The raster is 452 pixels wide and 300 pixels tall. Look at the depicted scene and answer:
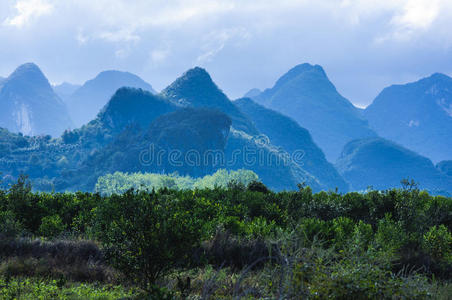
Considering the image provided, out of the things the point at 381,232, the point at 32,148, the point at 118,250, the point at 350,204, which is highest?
the point at 32,148

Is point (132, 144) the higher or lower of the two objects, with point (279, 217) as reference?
higher

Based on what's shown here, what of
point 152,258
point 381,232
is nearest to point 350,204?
point 381,232

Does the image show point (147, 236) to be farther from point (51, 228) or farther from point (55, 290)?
point (51, 228)

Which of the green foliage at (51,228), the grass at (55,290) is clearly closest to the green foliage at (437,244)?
the grass at (55,290)

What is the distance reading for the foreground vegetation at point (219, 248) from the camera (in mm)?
4945

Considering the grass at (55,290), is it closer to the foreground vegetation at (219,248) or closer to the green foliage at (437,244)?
the foreground vegetation at (219,248)

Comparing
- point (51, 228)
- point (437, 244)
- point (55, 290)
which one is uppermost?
point (437, 244)

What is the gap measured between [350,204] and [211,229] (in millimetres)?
6734

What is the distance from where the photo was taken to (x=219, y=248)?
27.3ft

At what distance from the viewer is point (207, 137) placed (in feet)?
470

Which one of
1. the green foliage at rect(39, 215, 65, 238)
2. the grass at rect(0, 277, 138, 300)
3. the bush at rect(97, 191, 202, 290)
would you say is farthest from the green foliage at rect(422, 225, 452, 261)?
the green foliage at rect(39, 215, 65, 238)

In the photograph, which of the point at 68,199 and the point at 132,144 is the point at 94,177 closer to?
the point at 132,144

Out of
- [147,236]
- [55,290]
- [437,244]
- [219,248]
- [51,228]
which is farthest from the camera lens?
[51,228]

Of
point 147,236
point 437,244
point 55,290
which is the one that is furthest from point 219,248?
point 437,244
